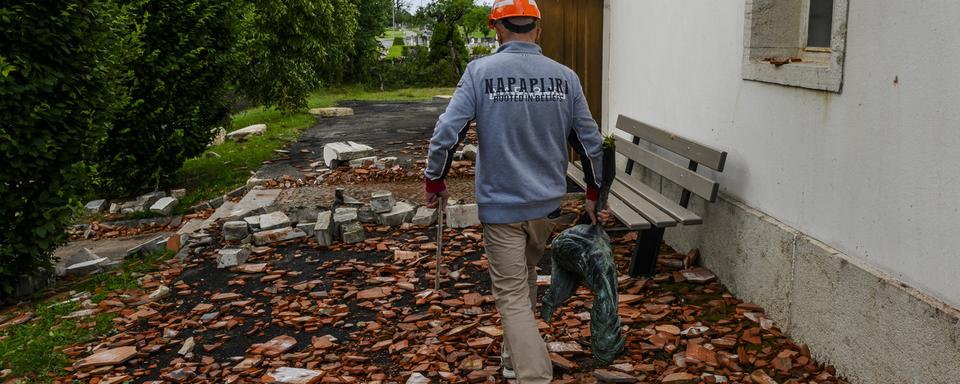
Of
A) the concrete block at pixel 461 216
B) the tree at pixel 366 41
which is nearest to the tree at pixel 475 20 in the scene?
the tree at pixel 366 41

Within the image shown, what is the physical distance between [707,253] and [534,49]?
9.26 feet

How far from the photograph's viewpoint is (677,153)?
6.55 metres

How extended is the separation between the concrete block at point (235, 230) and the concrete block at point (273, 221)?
17cm

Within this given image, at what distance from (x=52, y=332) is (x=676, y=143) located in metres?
5.02

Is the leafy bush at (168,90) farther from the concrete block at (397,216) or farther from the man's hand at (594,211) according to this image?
the man's hand at (594,211)

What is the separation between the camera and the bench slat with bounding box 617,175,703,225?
5.72m

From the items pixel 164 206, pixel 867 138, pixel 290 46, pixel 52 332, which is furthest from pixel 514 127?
pixel 290 46

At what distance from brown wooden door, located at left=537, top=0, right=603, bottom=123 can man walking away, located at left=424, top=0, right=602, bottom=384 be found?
551 centimetres

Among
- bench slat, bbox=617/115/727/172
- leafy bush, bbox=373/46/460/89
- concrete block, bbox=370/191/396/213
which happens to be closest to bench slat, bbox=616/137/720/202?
bench slat, bbox=617/115/727/172

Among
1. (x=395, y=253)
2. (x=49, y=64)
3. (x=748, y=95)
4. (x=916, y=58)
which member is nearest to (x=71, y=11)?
(x=49, y=64)

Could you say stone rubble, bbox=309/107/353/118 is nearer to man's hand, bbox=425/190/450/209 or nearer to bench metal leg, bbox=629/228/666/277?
bench metal leg, bbox=629/228/666/277

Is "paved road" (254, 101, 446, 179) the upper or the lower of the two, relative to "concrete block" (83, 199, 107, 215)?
upper

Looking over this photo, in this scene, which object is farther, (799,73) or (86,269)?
(86,269)

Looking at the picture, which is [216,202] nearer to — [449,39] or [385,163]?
[385,163]
